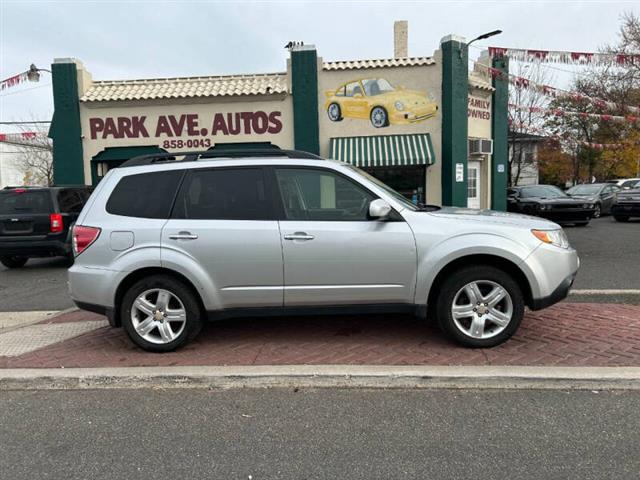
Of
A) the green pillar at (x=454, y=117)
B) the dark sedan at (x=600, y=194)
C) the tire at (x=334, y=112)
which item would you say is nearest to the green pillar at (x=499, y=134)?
the green pillar at (x=454, y=117)

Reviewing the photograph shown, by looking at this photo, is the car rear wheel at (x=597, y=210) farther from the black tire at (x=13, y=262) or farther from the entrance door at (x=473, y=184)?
the black tire at (x=13, y=262)

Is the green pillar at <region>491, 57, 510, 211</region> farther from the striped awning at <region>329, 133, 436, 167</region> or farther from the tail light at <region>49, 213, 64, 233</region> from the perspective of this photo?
the tail light at <region>49, 213, 64, 233</region>

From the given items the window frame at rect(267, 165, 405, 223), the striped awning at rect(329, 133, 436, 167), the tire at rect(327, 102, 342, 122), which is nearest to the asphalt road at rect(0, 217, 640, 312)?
the window frame at rect(267, 165, 405, 223)

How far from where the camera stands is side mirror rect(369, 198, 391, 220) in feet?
13.8

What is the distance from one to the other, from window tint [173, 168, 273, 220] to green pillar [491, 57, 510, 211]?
13691 millimetres

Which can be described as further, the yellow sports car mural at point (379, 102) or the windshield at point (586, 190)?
the windshield at point (586, 190)

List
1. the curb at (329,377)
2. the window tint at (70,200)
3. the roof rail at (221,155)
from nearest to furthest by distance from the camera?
1. the curb at (329,377)
2. the roof rail at (221,155)
3. the window tint at (70,200)

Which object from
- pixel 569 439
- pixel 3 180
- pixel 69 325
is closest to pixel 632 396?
pixel 569 439

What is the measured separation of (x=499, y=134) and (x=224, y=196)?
569 inches

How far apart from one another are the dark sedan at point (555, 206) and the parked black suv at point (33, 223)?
14.2 metres

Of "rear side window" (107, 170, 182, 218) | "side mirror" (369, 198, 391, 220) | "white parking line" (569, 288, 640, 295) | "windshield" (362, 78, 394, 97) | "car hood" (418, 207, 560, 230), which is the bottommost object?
"white parking line" (569, 288, 640, 295)

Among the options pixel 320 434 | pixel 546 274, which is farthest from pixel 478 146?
pixel 320 434

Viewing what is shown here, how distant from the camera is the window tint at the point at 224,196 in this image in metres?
4.48

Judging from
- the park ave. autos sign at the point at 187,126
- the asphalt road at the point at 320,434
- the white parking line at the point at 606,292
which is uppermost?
the park ave. autos sign at the point at 187,126
